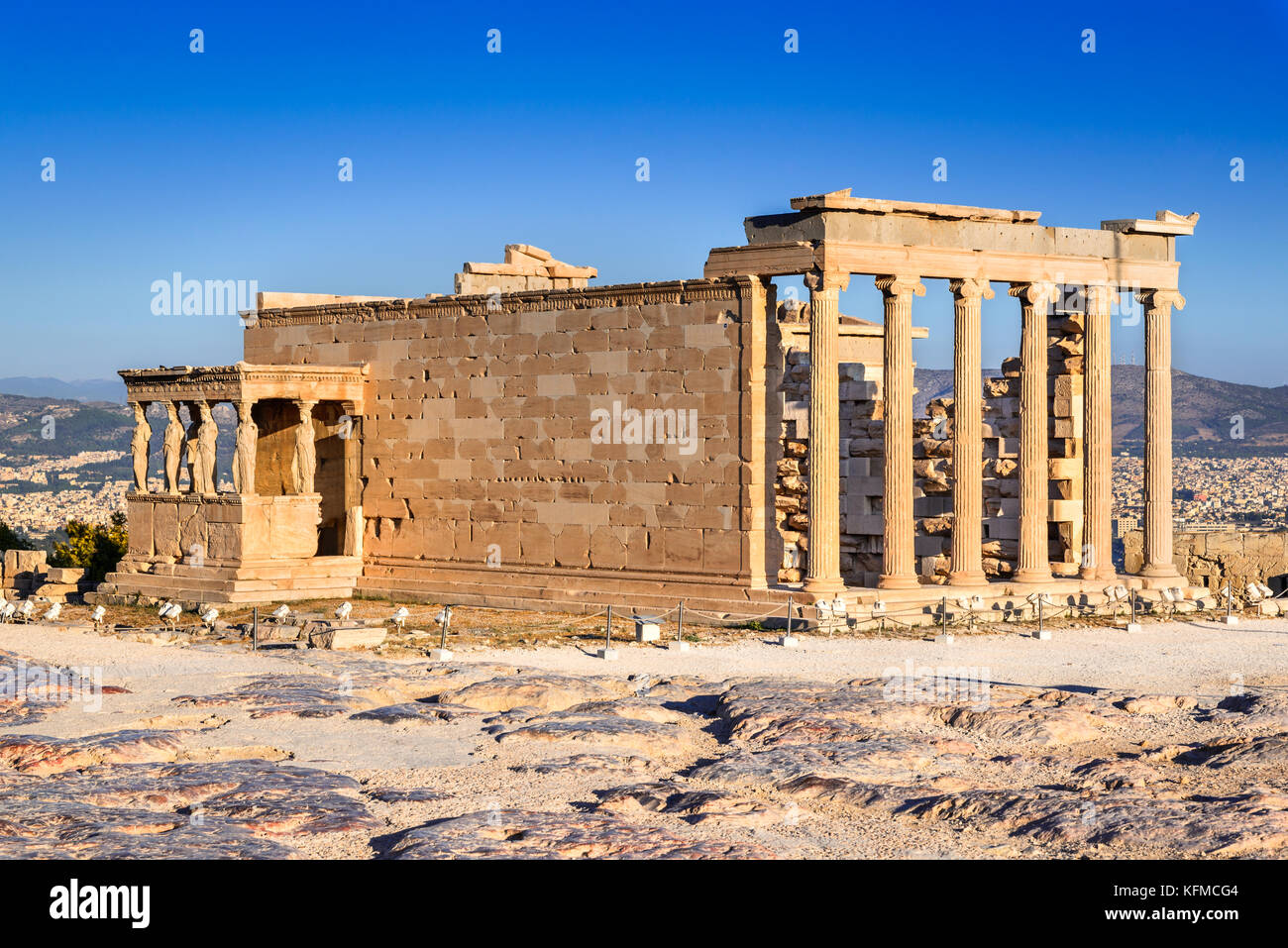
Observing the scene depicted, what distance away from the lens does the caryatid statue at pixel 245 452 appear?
2948cm

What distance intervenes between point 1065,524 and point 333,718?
18.0 meters

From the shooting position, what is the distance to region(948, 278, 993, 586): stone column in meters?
27.0

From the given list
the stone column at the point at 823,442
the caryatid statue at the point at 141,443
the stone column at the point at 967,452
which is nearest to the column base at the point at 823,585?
the stone column at the point at 823,442

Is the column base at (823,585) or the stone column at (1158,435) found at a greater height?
the stone column at (1158,435)

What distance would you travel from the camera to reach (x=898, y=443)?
2645 centimetres

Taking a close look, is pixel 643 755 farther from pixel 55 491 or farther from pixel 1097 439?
pixel 55 491

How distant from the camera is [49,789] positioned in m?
12.5

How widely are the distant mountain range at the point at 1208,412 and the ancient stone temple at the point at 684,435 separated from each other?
73.9 meters

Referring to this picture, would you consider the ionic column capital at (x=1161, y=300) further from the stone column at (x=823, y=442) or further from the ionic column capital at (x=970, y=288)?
the stone column at (x=823, y=442)

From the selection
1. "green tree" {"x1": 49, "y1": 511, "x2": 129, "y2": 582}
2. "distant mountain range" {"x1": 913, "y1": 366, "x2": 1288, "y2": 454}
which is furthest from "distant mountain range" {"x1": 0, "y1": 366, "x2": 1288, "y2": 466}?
"green tree" {"x1": 49, "y1": 511, "x2": 129, "y2": 582}

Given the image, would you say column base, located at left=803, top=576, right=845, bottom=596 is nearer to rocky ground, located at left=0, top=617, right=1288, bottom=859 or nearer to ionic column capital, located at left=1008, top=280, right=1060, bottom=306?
rocky ground, located at left=0, top=617, right=1288, bottom=859

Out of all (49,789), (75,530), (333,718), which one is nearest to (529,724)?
(333,718)

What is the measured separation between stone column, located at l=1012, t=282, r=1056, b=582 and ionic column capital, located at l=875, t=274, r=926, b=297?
8.01 feet
